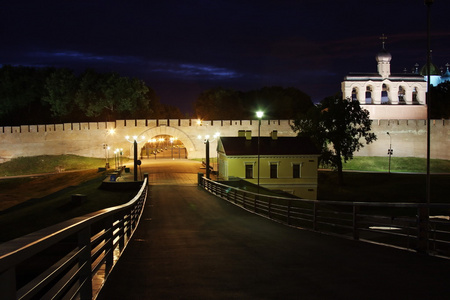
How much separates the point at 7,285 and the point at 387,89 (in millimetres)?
60837

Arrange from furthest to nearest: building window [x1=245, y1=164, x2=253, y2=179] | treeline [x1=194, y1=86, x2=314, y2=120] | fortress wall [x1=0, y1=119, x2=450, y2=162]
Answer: treeline [x1=194, y1=86, x2=314, y2=120] < fortress wall [x1=0, y1=119, x2=450, y2=162] < building window [x1=245, y1=164, x2=253, y2=179]

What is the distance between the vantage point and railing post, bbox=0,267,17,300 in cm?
194

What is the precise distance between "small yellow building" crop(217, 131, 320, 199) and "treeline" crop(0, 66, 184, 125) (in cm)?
2667

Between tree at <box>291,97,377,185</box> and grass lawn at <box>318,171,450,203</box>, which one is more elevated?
tree at <box>291,97,377,185</box>

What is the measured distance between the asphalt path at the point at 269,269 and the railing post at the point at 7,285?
2.21 metres

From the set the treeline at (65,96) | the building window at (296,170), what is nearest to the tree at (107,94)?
the treeline at (65,96)

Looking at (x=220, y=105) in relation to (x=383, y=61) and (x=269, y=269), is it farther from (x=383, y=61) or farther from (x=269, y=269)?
(x=269, y=269)

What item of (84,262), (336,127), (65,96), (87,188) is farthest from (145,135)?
(84,262)

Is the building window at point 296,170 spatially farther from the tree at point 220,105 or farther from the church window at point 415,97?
the tree at point 220,105

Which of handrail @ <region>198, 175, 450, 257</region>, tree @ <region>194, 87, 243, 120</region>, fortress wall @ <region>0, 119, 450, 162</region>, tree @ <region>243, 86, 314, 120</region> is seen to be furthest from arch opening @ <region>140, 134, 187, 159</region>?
handrail @ <region>198, 175, 450, 257</region>

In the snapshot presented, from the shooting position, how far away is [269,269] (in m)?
5.25

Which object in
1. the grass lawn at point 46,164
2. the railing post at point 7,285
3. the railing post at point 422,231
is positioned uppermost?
the railing post at point 7,285

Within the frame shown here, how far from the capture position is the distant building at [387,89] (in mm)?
56281

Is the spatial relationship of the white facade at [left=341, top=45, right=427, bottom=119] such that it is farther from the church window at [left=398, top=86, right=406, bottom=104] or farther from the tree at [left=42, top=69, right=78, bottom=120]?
the tree at [left=42, top=69, right=78, bottom=120]
